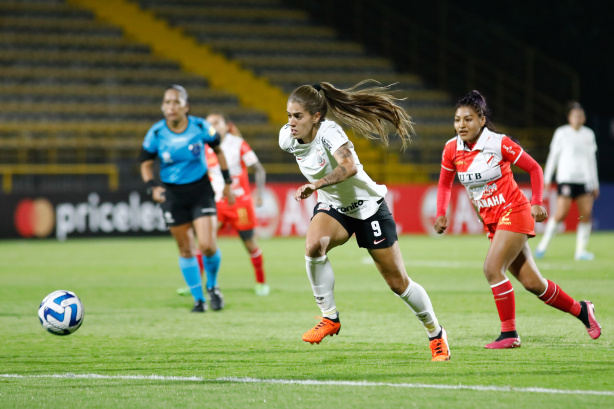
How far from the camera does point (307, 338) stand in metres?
6.45

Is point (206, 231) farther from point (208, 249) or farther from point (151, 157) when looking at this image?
point (151, 157)

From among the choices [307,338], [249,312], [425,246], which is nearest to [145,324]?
[249,312]

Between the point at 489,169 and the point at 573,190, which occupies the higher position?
the point at 489,169

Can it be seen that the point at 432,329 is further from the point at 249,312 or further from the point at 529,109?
the point at 529,109

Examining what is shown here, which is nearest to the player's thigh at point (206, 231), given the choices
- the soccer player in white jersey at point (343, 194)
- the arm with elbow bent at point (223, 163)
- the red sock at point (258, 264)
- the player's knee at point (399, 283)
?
the arm with elbow bent at point (223, 163)

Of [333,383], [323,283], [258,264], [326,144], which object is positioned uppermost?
[326,144]

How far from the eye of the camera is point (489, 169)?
6762mm

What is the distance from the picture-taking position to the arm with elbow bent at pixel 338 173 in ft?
19.2

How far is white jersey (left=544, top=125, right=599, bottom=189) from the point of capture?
1462 centimetres

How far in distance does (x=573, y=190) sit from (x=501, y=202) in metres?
8.38

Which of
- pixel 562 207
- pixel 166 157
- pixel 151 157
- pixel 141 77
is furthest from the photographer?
pixel 141 77

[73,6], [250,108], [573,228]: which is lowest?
[573,228]

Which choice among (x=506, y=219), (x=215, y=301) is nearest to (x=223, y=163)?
(x=215, y=301)

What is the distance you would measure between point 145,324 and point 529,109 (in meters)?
21.1
